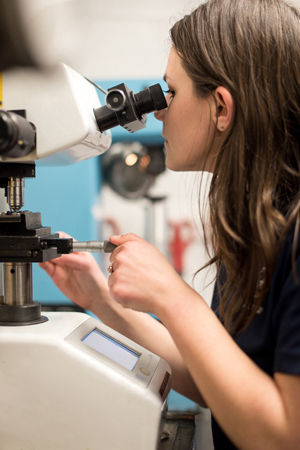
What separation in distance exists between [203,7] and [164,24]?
1.10 metres

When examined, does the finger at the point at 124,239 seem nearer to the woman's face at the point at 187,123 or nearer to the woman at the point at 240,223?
the woman at the point at 240,223

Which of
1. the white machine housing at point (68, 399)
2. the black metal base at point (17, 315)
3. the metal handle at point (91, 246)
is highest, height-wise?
the metal handle at point (91, 246)

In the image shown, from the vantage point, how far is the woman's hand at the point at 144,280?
0.70 meters

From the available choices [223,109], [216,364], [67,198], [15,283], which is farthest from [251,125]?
[67,198]

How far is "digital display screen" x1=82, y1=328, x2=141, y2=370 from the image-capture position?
2.43 ft

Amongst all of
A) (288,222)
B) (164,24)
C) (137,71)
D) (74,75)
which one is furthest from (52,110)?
(164,24)

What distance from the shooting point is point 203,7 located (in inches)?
33.8

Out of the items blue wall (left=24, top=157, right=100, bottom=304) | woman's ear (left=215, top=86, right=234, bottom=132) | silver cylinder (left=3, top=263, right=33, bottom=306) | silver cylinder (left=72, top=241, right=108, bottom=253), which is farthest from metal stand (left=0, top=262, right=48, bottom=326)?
blue wall (left=24, top=157, right=100, bottom=304)

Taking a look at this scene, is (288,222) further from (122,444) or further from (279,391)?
(122,444)

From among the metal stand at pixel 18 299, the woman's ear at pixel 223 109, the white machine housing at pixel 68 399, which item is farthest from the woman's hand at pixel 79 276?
the woman's ear at pixel 223 109

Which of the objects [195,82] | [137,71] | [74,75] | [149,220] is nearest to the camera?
[74,75]

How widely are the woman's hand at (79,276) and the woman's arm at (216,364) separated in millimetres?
308

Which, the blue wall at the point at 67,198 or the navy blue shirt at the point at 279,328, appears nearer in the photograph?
the navy blue shirt at the point at 279,328

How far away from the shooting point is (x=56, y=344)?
0.68 m
